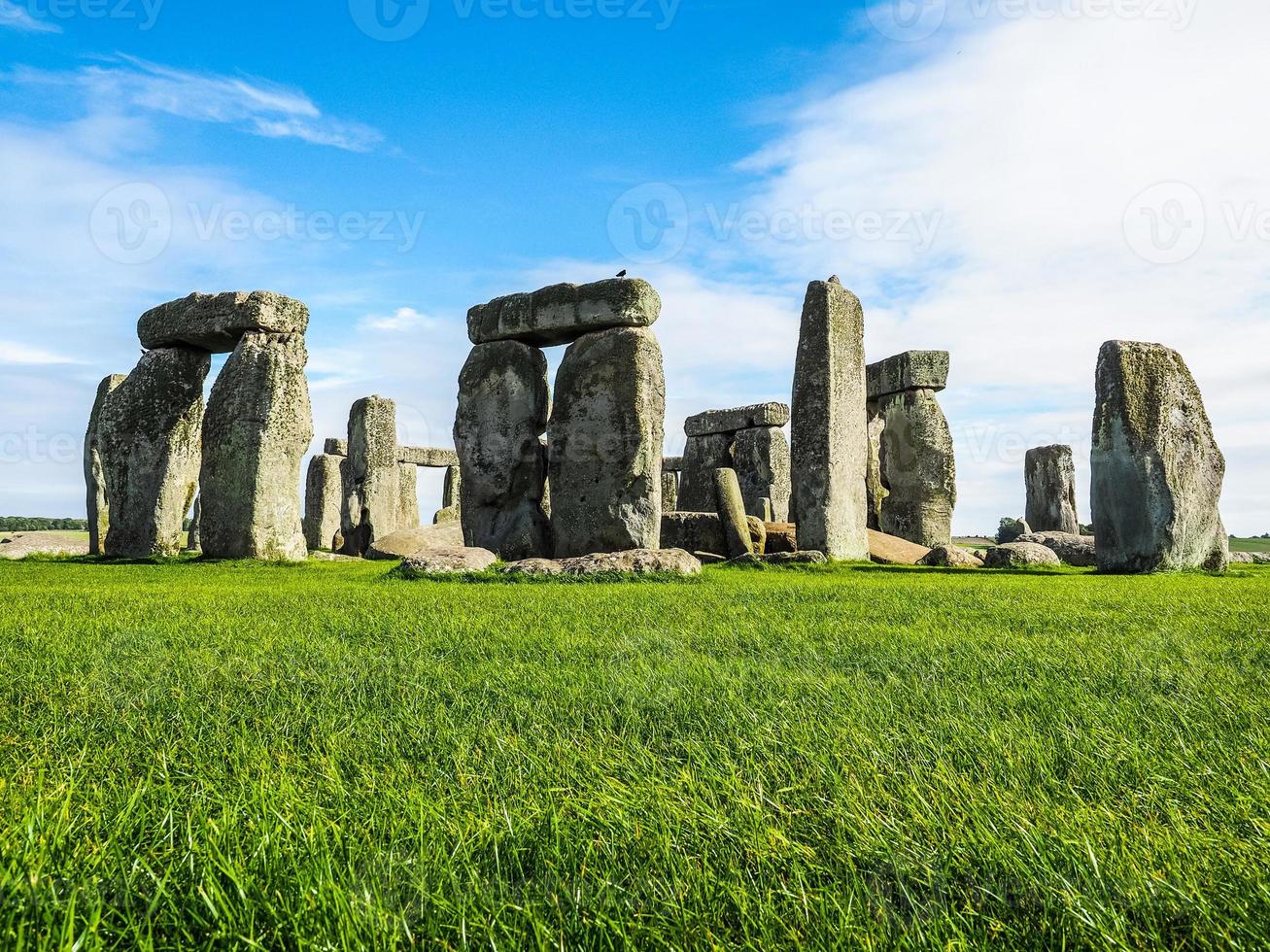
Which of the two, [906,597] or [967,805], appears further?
[906,597]

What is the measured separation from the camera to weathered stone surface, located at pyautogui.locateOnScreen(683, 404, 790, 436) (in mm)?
18828

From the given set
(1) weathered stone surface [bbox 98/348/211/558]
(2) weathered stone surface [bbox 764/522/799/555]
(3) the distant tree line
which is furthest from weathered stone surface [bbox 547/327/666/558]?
(3) the distant tree line

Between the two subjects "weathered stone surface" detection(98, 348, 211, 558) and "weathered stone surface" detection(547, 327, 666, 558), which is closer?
"weathered stone surface" detection(547, 327, 666, 558)

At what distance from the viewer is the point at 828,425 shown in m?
11.2

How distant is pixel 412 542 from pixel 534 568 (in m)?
7.12

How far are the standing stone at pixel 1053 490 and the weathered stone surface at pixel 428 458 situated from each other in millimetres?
14041

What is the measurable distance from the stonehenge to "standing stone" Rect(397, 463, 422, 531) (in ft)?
34.6

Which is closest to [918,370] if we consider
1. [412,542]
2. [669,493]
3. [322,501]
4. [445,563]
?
[669,493]

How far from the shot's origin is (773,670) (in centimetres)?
286

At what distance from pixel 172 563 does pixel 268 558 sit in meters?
0.98

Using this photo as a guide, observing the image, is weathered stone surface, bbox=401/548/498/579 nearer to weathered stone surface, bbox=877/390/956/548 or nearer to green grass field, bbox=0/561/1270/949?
green grass field, bbox=0/561/1270/949

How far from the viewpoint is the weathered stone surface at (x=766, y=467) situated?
732 inches

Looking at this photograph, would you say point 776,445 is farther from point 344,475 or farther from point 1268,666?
point 1268,666

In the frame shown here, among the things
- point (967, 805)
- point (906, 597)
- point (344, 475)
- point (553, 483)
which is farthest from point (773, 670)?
point (344, 475)
